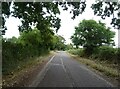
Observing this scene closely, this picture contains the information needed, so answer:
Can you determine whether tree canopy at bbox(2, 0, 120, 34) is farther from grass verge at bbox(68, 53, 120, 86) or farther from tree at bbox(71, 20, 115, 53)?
tree at bbox(71, 20, 115, 53)

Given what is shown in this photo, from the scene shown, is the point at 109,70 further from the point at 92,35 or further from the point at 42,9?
the point at 92,35

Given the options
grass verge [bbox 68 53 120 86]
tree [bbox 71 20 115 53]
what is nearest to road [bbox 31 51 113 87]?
grass verge [bbox 68 53 120 86]

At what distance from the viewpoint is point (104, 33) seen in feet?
184

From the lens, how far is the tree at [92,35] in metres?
55.7

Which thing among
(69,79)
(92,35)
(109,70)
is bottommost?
(109,70)

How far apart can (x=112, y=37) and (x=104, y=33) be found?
177 centimetres

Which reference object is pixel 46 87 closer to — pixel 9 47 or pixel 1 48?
pixel 1 48

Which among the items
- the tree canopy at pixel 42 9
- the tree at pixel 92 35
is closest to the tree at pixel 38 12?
the tree canopy at pixel 42 9

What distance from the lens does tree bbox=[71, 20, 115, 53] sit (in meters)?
55.7

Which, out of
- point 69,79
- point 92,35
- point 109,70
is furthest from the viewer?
point 92,35

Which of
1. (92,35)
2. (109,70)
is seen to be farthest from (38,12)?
(92,35)

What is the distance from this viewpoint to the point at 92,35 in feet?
185

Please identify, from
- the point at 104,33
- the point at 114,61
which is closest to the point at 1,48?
the point at 114,61

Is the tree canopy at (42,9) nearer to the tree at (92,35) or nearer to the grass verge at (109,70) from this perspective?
the grass verge at (109,70)
